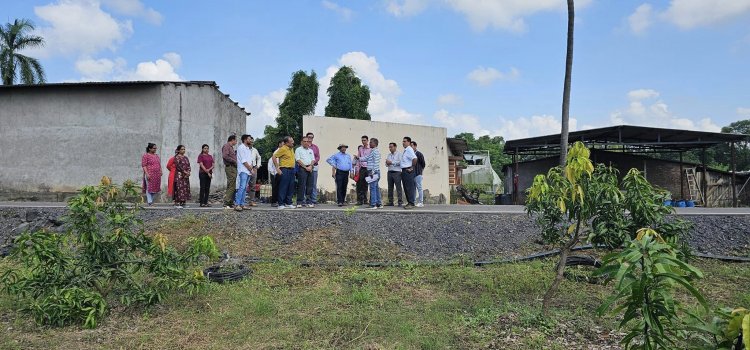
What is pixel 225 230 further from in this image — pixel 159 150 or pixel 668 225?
pixel 159 150

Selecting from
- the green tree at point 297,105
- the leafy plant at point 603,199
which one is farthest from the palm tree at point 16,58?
the leafy plant at point 603,199

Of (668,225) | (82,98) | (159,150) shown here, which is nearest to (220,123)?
(159,150)

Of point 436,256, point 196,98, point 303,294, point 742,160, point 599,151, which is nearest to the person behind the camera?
point 303,294

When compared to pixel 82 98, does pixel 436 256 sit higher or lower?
lower

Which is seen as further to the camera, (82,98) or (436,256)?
(82,98)

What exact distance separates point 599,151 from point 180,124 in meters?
17.6

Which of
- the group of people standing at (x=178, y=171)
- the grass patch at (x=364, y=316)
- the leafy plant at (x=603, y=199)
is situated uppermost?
the group of people standing at (x=178, y=171)

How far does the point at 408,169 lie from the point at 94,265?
693 centimetres

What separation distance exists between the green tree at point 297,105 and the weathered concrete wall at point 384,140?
25.8 feet

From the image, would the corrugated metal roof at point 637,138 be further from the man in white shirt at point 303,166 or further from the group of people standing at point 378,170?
the man in white shirt at point 303,166

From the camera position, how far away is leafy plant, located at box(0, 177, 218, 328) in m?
4.18

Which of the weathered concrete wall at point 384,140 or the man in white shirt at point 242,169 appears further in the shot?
the weathered concrete wall at point 384,140

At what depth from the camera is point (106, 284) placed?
475 cm

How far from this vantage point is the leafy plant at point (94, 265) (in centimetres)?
418
